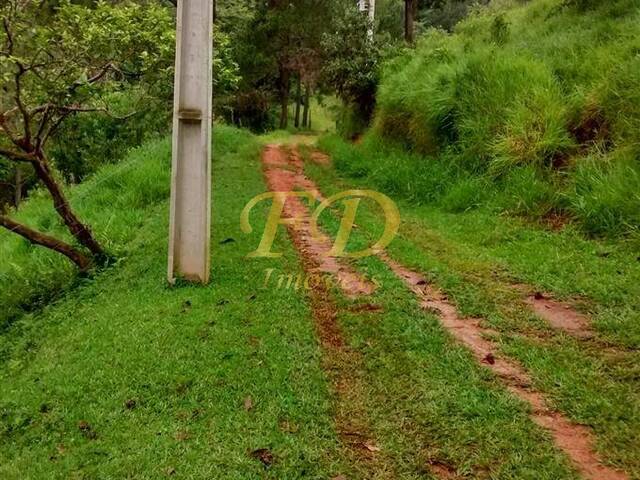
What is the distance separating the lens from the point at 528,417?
2922mm

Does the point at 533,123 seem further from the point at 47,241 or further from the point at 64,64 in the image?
the point at 47,241

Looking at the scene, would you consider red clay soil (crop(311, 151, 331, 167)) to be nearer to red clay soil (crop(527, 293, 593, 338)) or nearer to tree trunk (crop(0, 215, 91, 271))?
tree trunk (crop(0, 215, 91, 271))

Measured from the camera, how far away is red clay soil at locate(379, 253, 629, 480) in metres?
2.57

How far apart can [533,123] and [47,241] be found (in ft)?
19.9

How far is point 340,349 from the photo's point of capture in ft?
12.6

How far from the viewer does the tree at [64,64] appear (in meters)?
5.41

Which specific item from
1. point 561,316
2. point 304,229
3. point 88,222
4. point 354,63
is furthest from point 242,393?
point 354,63

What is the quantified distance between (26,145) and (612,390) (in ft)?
18.4

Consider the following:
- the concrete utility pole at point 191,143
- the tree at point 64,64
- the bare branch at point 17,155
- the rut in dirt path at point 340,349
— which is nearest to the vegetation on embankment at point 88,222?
the tree at point 64,64

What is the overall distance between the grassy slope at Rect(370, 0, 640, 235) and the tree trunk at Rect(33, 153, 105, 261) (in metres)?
4.57

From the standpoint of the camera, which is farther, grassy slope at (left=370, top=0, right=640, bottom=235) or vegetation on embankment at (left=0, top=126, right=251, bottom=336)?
vegetation on embankment at (left=0, top=126, right=251, bottom=336)

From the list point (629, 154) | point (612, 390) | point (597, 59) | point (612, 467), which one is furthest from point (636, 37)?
point (612, 467)

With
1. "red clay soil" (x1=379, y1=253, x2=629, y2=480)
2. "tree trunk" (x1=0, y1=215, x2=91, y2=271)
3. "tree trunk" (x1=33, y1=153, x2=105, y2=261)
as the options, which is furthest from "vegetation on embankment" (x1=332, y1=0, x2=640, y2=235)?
"tree trunk" (x1=0, y1=215, x2=91, y2=271)

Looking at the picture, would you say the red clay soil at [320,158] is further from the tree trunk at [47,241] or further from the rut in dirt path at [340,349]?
the tree trunk at [47,241]
